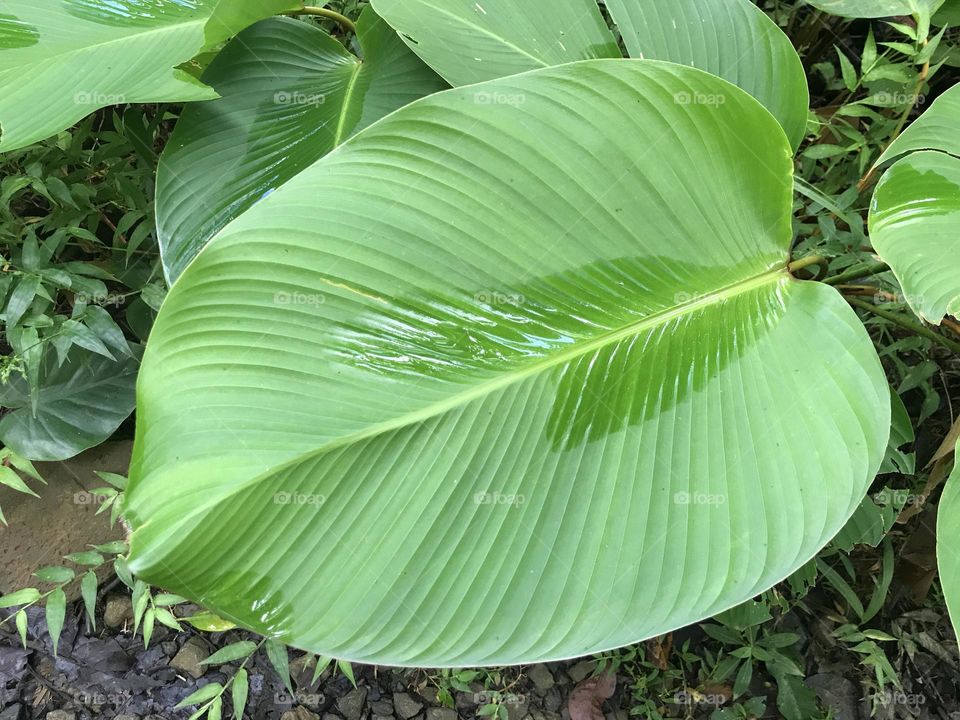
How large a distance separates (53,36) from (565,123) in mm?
737

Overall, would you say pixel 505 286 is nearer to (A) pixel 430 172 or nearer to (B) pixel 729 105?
(A) pixel 430 172

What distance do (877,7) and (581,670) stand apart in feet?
4.15

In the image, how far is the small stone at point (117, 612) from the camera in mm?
1237

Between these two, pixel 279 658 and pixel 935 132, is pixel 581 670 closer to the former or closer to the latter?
pixel 279 658

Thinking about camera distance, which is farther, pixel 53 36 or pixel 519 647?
pixel 53 36

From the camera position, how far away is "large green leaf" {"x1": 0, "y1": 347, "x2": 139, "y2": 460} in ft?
3.62

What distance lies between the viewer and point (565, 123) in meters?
0.68

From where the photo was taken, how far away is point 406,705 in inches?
47.9

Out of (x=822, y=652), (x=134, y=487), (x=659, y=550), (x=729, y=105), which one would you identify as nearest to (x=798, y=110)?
(x=729, y=105)

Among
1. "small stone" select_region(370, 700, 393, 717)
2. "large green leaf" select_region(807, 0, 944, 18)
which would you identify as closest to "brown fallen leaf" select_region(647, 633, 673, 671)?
"small stone" select_region(370, 700, 393, 717)

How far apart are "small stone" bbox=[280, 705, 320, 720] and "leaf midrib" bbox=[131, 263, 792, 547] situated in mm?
777

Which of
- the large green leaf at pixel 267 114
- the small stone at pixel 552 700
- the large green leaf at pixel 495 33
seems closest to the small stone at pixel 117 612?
the large green leaf at pixel 267 114

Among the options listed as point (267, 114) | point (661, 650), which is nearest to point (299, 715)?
point (661, 650)

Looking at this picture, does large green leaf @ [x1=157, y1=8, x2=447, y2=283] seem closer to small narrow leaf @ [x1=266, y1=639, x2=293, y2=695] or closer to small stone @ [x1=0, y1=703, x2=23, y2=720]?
small narrow leaf @ [x1=266, y1=639, x2=293, y2=695]
